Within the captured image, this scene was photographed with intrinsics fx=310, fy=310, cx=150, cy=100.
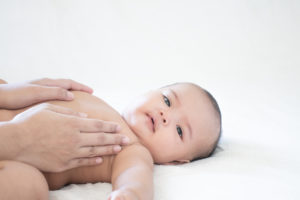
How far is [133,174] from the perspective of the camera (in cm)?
96

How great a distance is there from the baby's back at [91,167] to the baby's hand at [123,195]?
0.30 meters

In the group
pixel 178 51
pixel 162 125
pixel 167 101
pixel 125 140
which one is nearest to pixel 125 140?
pixel 125 140

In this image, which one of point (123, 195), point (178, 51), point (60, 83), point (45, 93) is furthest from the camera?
point (178, 51)

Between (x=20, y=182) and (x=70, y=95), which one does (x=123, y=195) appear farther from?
(x=70, y=95)

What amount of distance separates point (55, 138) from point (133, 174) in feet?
0.85

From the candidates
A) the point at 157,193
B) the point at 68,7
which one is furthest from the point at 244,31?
the point at 157,193

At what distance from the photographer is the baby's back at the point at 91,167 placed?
3.40 feet

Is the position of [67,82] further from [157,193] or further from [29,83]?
[157,193]

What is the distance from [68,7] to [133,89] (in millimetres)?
943

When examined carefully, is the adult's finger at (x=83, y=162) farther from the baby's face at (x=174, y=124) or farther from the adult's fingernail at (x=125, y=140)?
the baby's face at (x=174, y=124)

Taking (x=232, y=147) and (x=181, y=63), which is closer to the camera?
(x=232, y=147)

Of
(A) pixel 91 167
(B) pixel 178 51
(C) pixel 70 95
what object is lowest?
(A) pixel 91 167

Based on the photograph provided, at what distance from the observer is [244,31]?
107 inches

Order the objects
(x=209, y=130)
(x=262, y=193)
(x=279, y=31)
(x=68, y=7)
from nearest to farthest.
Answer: (x=262, y=193) < (x=209, y=130) < (x=68, y=7) < (x=279, y=31)
